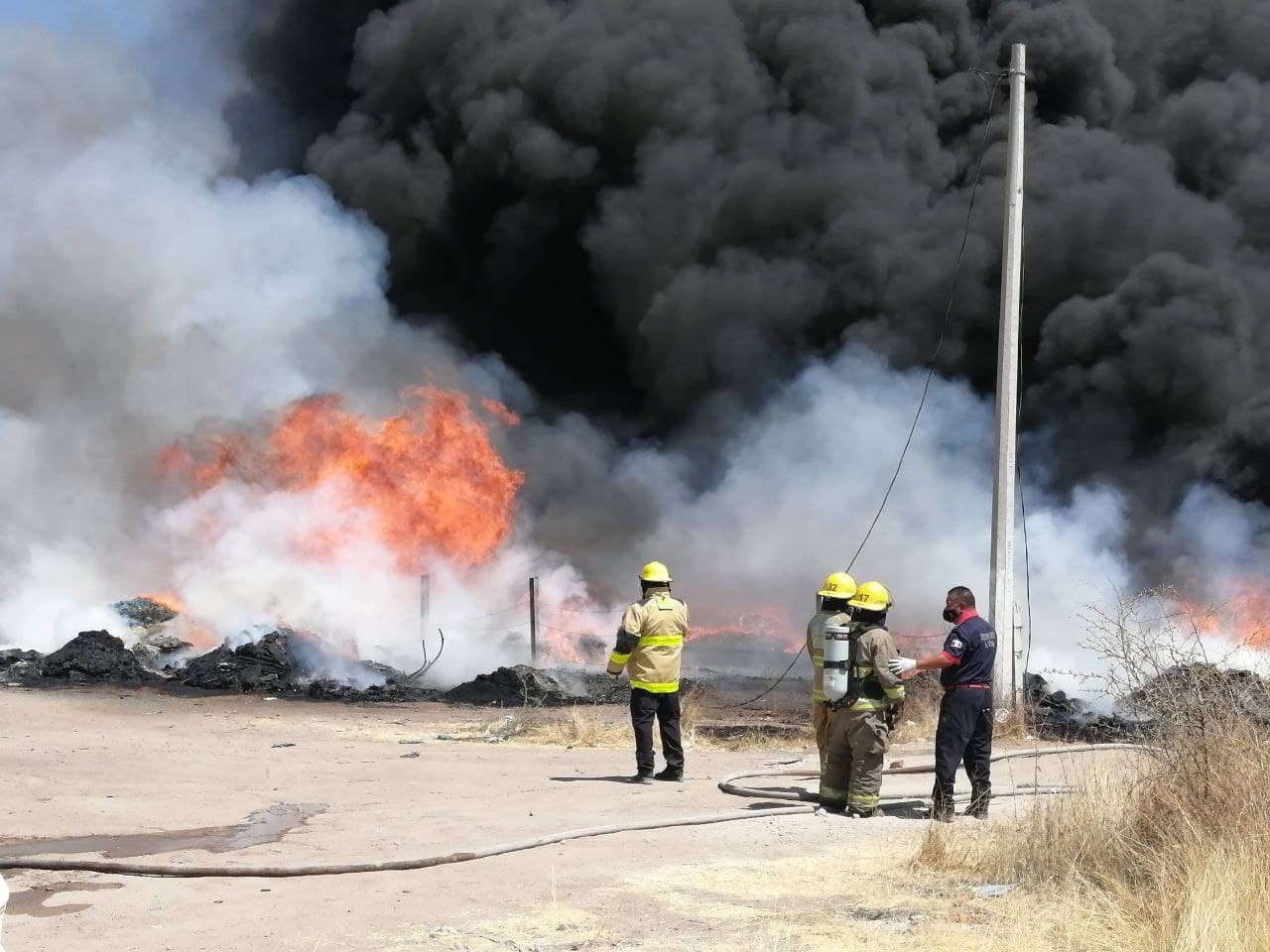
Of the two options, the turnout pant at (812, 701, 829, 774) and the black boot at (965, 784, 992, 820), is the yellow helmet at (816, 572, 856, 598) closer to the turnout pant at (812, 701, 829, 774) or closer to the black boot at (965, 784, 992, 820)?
the turnout pant at (812, 701, 829, 774)

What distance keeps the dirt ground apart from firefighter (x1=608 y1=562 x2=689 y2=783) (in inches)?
11.8

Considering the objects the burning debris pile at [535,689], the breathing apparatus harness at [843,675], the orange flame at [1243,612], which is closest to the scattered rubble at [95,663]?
the burning debris pile at [535,689]

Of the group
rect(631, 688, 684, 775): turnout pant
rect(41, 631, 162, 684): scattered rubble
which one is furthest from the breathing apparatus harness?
rect(41, 631, 162, 684): scattered rubble

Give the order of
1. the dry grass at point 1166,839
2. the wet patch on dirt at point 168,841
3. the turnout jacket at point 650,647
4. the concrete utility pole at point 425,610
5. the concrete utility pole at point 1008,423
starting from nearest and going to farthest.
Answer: the dry grass at point 1166,839, the wet patch on dirt at point 168,841, the turnout jacket at point 650,647, the concrete utility pole at point 1008,423, the concrete utility pole at point 425,610

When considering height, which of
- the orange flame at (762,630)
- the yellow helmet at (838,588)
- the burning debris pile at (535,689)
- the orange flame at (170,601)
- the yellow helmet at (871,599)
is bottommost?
the burning debris pile at (535,689)

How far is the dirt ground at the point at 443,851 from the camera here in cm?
561

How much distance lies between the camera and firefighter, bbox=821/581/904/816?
27.6ft

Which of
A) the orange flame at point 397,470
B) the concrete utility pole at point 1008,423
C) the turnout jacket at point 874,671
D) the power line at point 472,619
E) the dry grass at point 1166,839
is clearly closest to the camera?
the dry grass at point 1166,839

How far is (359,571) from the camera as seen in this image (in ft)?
73.2

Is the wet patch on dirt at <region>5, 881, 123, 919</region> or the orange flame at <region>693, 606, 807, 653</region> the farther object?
the orange flame at <region>693, 606, 807, 653</region>

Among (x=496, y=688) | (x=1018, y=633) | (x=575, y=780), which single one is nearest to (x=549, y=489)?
(x=496, y=688)

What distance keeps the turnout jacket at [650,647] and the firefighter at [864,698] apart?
67.9 inches

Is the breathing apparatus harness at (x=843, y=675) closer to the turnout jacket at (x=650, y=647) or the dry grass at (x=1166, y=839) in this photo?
the dry grass at (x=1166, y=839)

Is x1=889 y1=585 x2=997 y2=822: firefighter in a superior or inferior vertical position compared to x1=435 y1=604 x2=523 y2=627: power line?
inferior
